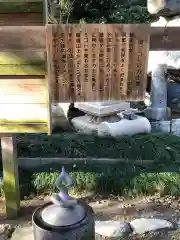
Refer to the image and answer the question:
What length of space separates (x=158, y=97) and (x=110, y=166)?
284 cm

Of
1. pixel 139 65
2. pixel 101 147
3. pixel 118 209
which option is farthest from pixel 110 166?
pixel 139 65

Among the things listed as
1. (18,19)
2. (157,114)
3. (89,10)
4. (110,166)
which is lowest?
(110,166)

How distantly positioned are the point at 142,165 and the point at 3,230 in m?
2.34

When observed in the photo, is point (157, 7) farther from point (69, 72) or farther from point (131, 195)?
point (131, 195)

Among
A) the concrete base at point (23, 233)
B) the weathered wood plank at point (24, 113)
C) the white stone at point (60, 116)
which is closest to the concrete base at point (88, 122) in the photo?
the white stone at point (60, 116)

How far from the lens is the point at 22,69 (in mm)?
3533

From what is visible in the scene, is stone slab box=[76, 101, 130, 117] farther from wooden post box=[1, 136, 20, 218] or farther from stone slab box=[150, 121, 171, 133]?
wooden post box=[1, 136, 20, 218]

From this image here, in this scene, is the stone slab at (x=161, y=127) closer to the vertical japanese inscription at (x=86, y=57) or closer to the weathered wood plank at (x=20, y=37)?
the vertical japanese inscription at (x=86, y=57)

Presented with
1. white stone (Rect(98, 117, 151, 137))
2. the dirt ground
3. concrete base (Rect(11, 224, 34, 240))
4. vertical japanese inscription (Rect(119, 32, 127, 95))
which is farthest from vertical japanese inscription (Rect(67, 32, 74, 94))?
white stone (Rect(98, 117, 151, 137))

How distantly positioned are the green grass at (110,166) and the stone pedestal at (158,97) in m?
1.23

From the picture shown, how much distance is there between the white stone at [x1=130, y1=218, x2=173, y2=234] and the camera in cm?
473

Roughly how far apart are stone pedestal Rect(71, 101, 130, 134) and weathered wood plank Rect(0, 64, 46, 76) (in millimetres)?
3681

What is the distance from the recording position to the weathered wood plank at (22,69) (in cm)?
350

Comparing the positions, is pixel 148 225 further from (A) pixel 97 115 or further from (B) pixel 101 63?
(A) pixel 97 115
